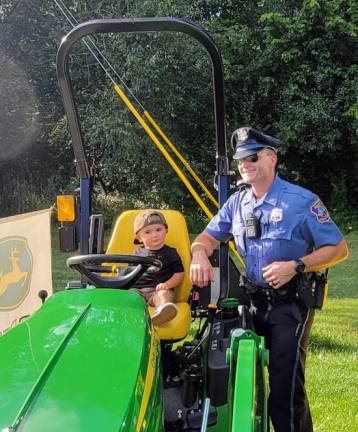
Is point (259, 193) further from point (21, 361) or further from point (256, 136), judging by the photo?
point (21, 361)

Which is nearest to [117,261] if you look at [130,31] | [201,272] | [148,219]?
[201,272]

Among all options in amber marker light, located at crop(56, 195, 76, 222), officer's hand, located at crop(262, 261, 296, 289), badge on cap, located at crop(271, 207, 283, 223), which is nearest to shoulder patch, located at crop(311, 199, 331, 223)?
badge on cap, located at crop(271, 207, 283, 223)

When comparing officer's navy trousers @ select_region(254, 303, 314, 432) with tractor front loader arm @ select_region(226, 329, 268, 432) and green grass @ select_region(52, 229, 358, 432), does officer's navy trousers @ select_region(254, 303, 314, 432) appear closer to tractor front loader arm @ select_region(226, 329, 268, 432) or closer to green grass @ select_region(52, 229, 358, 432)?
tractor front loader arm @ select_region(226, 329, 268, 432)

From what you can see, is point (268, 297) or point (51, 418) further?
point (268, 297)

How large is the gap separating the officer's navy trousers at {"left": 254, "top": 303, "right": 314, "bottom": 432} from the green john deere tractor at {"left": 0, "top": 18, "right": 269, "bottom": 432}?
154mm

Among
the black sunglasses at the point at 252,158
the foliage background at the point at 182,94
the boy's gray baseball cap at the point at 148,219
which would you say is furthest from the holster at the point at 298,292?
the foliage background at the point at 182,94

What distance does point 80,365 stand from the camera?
5.65 feet

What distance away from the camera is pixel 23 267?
524 cm

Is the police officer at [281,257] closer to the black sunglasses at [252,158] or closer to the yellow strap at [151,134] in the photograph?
the black sunglasses at [252,158]

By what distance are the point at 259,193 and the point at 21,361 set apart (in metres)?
1.47

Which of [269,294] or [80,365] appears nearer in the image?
[80,365]

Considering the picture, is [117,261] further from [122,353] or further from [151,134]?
[151,134]

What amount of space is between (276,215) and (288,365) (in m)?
0.66

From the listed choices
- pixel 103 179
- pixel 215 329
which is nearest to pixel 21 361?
pixel 215 329
